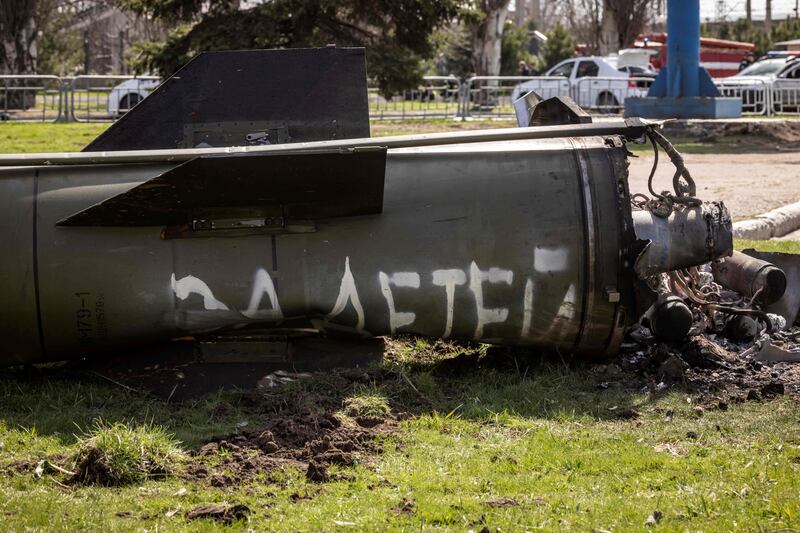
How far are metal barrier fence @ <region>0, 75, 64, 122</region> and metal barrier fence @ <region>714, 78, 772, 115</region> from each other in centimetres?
1391

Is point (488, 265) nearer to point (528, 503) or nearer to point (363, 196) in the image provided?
point (363, 196)

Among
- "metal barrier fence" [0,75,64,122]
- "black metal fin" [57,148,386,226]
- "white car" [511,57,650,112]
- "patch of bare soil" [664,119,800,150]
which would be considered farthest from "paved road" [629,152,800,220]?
"metal barrier fence" [0,75,64,122]

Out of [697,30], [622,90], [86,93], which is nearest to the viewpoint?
[697,30]

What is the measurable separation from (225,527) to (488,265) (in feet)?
6.83

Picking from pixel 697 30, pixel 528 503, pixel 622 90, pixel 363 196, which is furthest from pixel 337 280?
pixel 622 90

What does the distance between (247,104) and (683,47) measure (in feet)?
44.4

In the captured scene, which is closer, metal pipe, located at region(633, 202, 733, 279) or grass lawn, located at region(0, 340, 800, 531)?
grass lawn, located at region(0, 340, 800, 531)

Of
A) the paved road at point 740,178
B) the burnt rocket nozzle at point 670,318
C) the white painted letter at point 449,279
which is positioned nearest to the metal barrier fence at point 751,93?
the paved road at point 740,178

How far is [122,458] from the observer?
3967mm

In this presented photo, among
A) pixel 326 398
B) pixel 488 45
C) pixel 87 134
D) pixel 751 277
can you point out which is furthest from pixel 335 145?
pixel 488 45

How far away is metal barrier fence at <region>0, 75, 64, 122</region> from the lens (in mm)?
20689

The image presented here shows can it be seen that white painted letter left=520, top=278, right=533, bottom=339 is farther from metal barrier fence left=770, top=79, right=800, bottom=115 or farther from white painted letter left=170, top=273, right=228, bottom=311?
metal barrier fence left=770, top=79, right=800, bottom=115

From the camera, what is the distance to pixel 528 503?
3740mm

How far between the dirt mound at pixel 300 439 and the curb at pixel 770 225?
529 cm
